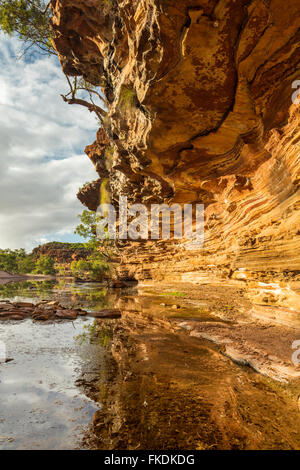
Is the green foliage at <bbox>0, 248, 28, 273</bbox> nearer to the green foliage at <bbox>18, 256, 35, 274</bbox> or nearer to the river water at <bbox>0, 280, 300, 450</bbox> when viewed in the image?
the green foliage at <bbox>18, 256, 35, 274</bbox>

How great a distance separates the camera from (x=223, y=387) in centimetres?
284

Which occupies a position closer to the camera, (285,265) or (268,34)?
(268,34)

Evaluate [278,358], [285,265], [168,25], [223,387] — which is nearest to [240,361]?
[278,358]

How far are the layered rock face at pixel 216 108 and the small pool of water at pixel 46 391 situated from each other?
215 inches

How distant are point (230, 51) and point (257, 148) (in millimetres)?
2668

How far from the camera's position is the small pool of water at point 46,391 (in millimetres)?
1893

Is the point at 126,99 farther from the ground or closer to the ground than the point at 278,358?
farther from the ground

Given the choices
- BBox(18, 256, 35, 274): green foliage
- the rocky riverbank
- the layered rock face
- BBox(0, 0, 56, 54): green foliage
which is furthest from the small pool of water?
BBox(18, 256, 35, 274): green foliage

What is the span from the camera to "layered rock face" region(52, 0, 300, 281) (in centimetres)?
387

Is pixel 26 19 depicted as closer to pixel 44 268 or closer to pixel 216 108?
pixel 216 108

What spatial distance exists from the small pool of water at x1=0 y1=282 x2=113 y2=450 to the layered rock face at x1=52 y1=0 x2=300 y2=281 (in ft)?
17.9

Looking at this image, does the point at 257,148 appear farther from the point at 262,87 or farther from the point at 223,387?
the point at 223,387

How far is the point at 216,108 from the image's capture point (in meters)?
5.18

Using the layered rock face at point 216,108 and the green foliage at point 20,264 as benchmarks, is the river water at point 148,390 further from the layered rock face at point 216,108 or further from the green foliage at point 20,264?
the green foliage at point 20,264
